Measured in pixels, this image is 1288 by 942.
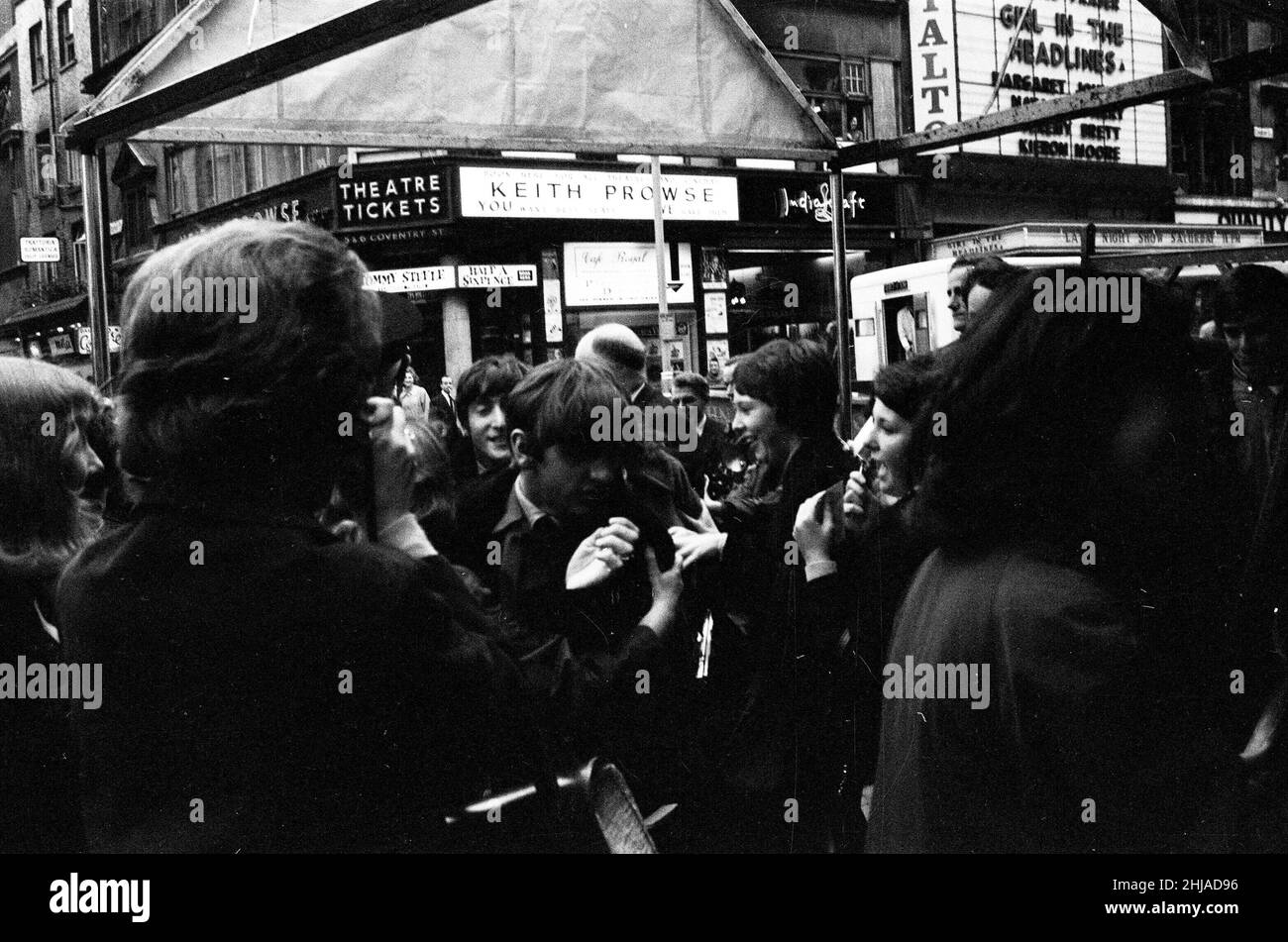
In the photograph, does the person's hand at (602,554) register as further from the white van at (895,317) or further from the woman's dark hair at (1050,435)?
the white van at (895,317)

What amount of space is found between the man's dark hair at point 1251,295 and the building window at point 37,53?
2.98m

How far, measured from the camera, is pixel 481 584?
2449 mm

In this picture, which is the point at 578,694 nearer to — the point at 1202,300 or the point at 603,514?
the point at 603,514

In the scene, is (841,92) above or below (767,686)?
above

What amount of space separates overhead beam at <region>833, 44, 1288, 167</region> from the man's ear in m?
1.79

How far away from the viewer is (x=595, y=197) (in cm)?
429

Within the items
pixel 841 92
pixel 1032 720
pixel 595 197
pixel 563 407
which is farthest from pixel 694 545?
pixel 841 92

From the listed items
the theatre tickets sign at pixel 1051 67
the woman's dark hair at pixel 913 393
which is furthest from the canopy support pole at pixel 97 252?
the theatre tickets sign at pixel 1051 67

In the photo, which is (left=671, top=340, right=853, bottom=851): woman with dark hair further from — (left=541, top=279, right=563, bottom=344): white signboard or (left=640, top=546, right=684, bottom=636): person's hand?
(left=541, top=279, right=563, bottom=344): white signboard

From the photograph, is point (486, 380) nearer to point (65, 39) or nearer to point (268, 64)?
point (268, 64)

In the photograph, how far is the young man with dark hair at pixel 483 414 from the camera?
9.97 feet

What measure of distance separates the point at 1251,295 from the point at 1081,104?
2.64ft

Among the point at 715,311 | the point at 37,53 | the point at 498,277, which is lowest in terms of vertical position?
the point at 715,311
